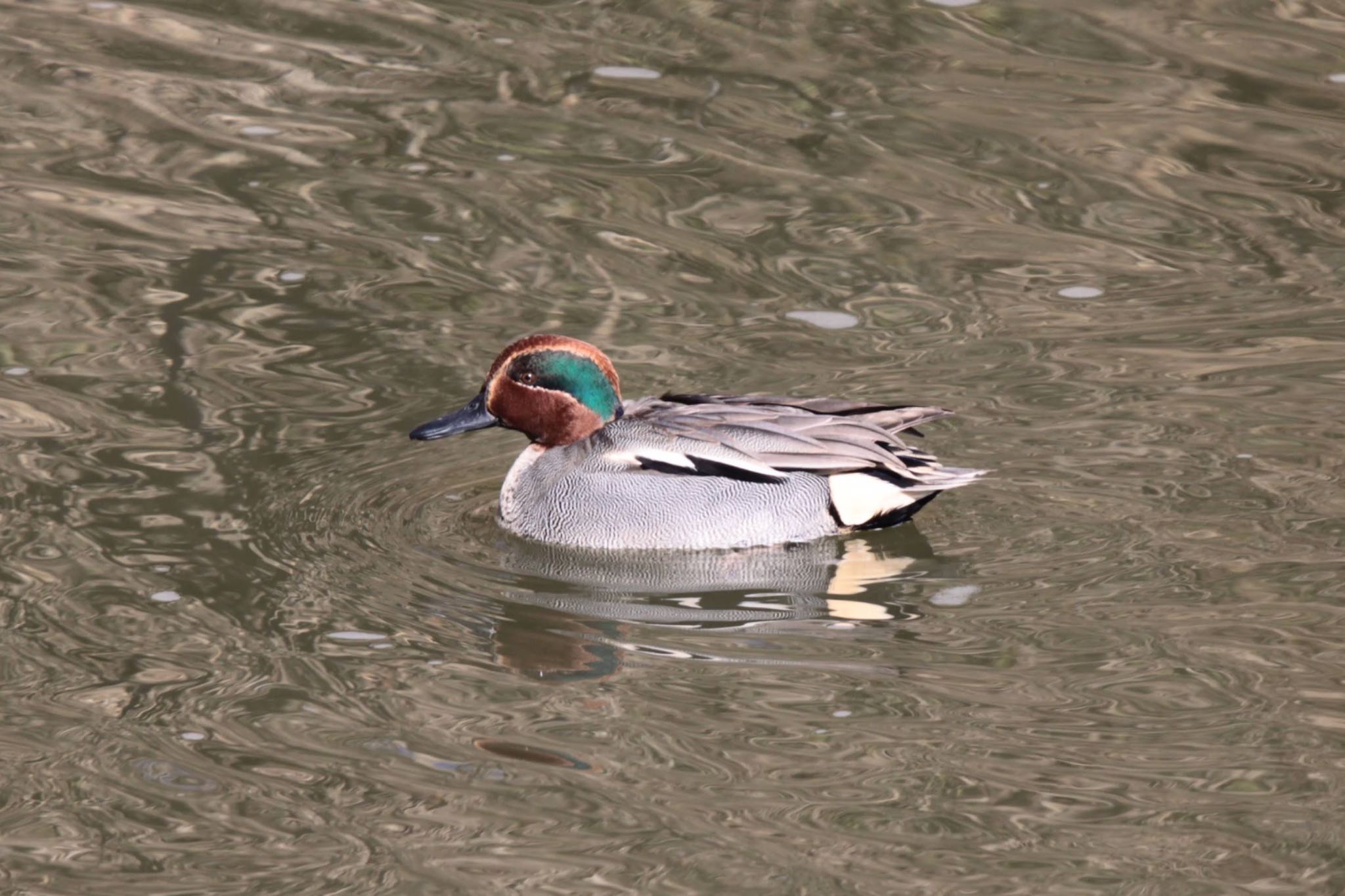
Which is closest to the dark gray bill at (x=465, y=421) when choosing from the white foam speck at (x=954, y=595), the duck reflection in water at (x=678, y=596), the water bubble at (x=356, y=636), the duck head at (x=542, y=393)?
the duck head at (x=542, y=393)

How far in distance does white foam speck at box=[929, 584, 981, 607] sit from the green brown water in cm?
2

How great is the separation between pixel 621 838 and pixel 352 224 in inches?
224

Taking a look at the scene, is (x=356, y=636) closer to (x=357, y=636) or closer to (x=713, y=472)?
(x=357, y=636)

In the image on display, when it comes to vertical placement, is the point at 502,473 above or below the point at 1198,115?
below

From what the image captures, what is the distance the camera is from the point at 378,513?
8.59m

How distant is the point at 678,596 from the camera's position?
8.02 metres

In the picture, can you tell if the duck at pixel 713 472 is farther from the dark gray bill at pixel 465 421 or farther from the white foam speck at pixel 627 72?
the white foam speck at pixel 627 72

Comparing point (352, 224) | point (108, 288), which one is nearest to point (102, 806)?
point (108, 288)

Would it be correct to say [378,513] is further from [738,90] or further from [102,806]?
[738,90]

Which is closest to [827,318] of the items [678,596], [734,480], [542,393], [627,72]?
[734,480]

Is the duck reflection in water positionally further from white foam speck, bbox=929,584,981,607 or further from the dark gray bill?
the dark gray bill

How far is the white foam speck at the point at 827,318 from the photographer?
10.2 metres

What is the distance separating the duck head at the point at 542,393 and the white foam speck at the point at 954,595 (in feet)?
5.28

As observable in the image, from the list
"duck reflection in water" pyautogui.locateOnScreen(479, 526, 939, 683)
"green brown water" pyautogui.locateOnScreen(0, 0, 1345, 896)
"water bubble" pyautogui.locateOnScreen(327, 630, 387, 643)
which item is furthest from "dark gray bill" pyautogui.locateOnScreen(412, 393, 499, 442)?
"water bubble" pyautogui.locateOnScreen(327, 630, 387, 643)
